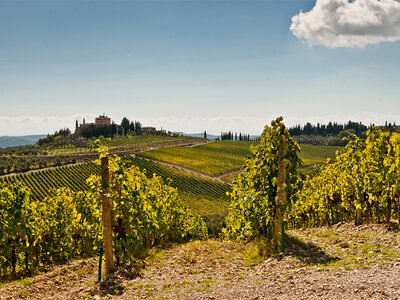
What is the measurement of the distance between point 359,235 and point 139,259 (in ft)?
29.2

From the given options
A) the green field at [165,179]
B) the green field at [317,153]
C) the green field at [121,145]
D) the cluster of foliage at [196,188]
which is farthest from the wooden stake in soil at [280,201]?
the green field at [317,153]

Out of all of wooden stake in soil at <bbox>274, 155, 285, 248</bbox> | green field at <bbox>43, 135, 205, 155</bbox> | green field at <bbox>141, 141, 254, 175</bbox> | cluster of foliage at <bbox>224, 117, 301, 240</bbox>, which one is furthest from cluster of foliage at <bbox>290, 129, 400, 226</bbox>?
green field at <bbox>43, 135, 205, 155</bbox>

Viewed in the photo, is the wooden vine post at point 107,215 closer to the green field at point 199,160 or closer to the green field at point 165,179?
the green field at point 165,179

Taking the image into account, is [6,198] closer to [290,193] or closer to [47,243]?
[47,243]

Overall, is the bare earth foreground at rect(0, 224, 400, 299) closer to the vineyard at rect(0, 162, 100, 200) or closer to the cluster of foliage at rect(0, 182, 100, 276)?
the cluster of foliage at rect(0, 182, 100, 276)

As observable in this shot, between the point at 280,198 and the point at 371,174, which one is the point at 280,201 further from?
the point at 371,174

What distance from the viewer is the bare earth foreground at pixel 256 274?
7.02 meters

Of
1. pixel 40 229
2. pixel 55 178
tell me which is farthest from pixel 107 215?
pixel 55 178

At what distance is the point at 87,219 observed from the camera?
1806 cm

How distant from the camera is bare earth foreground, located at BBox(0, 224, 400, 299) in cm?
702

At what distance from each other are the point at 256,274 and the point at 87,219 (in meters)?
12.7

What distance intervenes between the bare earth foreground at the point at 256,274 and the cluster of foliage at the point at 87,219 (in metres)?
1.50

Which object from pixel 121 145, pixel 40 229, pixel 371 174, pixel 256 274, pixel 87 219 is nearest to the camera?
pixel 256 274

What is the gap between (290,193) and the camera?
1078 centimetres
